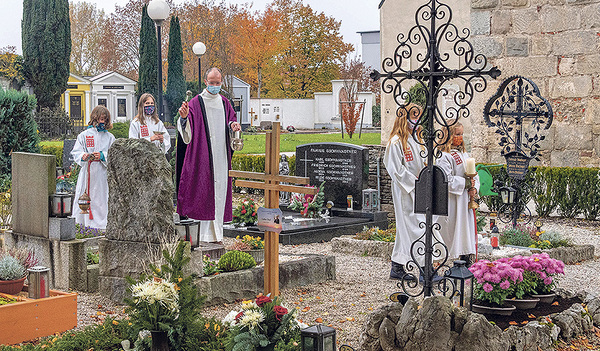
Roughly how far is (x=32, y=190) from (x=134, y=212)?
4.13 ft

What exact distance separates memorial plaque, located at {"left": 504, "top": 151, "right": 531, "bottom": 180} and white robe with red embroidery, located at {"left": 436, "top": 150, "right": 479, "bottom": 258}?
7.89ft

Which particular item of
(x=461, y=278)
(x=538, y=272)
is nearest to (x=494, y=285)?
(x=538, y=272)

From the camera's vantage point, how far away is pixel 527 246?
33.4ft

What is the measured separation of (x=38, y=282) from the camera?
19.6ft

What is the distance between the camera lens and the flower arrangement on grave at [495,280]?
6078mm

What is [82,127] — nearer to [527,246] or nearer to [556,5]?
[556,5]

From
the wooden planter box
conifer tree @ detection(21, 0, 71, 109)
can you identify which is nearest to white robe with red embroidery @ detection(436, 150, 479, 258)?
the wooden planter box

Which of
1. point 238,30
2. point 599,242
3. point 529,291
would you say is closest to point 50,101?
point 238,30

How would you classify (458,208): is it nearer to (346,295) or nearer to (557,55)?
(346,295)

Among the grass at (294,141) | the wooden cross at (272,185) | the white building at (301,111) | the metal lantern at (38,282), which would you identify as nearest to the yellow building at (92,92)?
the white building at (301,111)

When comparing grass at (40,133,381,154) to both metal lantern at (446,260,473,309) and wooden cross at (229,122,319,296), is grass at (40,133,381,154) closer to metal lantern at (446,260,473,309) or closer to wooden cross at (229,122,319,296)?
wooden cross at (229,122,319,296)

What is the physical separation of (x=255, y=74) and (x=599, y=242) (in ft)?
164

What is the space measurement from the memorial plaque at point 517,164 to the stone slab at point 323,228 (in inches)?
99.1

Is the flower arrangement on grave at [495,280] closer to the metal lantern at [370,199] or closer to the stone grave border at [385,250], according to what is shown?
the stone grave border at [385,250]
